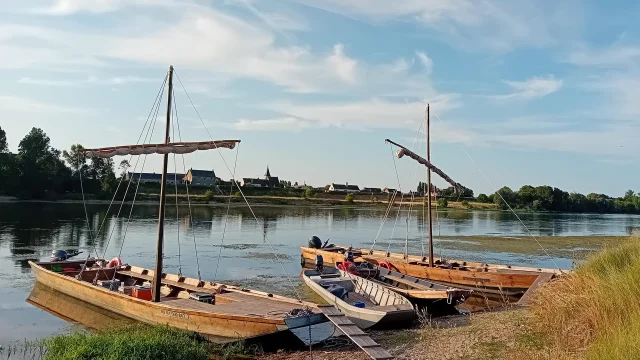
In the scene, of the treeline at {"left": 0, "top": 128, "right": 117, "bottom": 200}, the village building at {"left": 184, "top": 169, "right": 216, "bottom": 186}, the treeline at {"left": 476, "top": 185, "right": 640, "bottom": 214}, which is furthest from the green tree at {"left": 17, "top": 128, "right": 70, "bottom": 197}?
the treeline at {"left": 476, "top": 185, "right": 640, "bottom": 214}

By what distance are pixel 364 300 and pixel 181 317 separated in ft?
22.2

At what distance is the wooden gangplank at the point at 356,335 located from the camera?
11773mm

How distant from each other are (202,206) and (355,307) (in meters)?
84.4

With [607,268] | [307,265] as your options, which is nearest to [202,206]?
[307,265]

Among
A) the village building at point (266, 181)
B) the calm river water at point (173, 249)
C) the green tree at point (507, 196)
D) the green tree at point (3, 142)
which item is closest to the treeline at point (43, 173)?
the green tree at point (3, 142)

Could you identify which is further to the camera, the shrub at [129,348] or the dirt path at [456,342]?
the dirt path at [456,342]

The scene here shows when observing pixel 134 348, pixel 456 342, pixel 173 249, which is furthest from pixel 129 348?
pixel 173 249

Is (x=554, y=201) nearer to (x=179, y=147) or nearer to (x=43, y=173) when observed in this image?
(x=43, y=173)

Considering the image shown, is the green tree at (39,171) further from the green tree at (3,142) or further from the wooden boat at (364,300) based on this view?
the wooden boat at (364,300)

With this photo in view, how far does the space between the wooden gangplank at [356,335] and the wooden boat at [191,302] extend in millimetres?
413

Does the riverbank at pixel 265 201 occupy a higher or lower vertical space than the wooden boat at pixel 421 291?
higher

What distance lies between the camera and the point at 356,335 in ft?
41.6

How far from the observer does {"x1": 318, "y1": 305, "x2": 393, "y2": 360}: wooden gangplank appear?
1177cm

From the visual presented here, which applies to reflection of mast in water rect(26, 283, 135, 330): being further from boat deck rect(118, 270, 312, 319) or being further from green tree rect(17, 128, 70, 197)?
green tree rect(17, 128, 70, 197)
